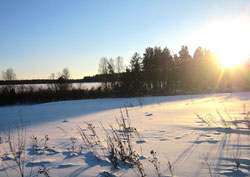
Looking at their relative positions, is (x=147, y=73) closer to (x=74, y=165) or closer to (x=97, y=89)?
(x=97, y=89)

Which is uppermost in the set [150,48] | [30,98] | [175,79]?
[150,48]

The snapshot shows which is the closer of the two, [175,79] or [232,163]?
[232,163]

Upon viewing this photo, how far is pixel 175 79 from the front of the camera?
3506 cm

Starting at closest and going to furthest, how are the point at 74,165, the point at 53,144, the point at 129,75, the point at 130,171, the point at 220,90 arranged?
the point at 130,171, the point at 74,165, the point at 53,144, the point at 220,90, the point at 129,75

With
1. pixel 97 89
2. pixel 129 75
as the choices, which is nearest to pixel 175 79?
pixel 129 75

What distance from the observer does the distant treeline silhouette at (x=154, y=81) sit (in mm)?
30641

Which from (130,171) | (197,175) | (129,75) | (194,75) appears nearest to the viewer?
(197,175)

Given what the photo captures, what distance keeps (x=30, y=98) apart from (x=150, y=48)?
28602 millimetres

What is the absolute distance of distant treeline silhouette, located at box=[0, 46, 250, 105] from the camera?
101 feet

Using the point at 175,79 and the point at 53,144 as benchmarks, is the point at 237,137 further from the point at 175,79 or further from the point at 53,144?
the point at 175,79

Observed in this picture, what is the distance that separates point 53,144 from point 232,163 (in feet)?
10.8

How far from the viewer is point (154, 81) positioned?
3528cm

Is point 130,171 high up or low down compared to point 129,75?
down

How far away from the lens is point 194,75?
33.8 meters
